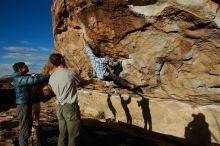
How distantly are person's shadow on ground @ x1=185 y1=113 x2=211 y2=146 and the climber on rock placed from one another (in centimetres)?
218

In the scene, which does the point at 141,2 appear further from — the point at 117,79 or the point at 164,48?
the point at 117,79

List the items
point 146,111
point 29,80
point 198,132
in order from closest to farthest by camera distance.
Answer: point 29,80 → point 198,132 → point 146,111

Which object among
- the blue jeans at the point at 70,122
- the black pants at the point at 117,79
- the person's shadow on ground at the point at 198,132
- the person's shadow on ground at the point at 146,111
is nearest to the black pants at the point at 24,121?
the blue jeans at the point at 70,122

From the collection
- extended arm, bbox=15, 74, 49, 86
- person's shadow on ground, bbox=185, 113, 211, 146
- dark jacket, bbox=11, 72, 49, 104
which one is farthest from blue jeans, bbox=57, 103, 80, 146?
person's shadow on ground, bbox=185, 113, 211, 146

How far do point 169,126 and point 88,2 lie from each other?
4.45 meters

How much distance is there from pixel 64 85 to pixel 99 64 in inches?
202

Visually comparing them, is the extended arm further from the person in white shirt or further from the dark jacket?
the person in white shirt

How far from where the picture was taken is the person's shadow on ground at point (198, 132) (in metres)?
8.69

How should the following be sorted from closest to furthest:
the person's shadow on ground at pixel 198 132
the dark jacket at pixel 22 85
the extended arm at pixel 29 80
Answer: the extended arm at pixel 29 80
the dark jacket at pixel 22 85
the person's shadow on ground at pixel 198 132

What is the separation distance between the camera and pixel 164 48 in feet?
27.7

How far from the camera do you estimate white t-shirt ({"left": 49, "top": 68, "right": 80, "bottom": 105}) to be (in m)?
5.36

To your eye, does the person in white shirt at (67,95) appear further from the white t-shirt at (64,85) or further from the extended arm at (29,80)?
the extended arm at (29,80)

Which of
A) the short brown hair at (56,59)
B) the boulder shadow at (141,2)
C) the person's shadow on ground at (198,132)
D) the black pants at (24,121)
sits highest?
the boulder shadow at (141,2)

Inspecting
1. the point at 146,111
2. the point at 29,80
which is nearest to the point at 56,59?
the point at 29,80
